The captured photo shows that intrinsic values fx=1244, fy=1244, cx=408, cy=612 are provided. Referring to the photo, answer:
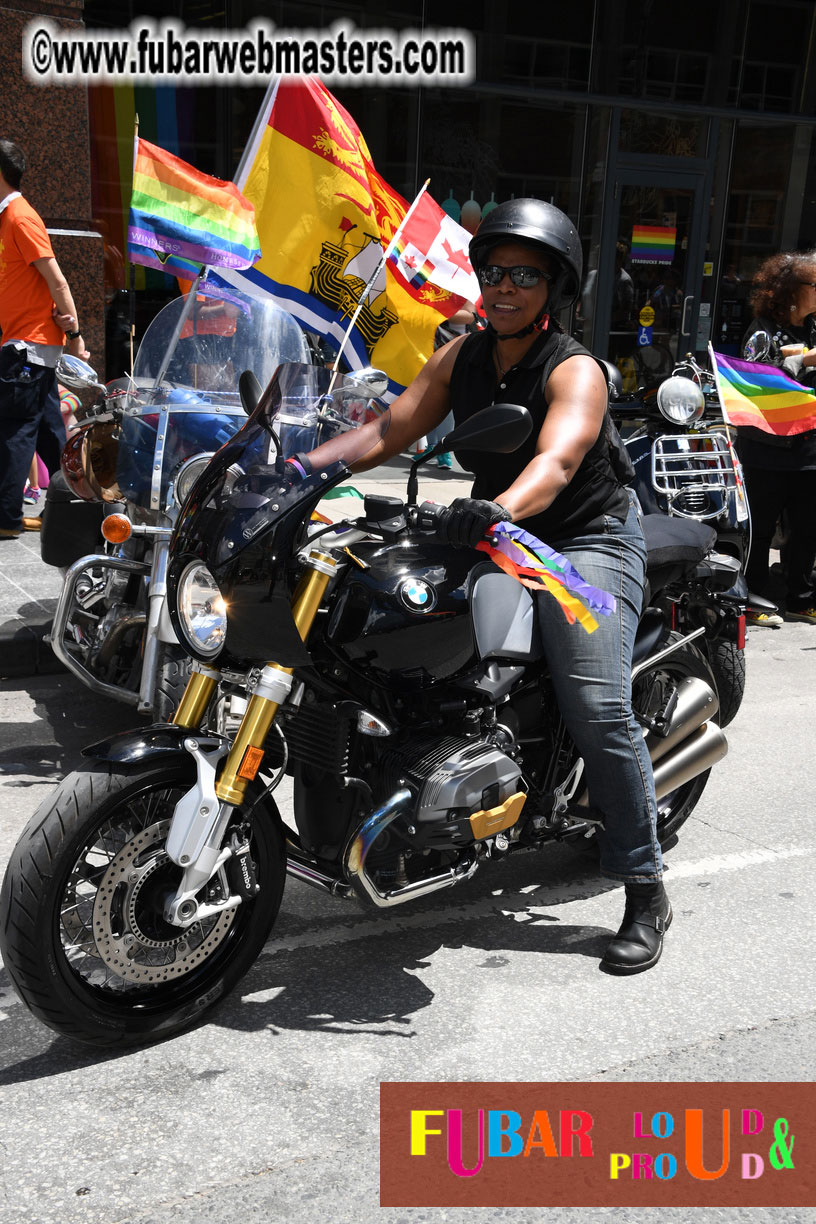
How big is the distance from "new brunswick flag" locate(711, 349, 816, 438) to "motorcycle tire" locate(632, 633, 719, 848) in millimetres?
2760

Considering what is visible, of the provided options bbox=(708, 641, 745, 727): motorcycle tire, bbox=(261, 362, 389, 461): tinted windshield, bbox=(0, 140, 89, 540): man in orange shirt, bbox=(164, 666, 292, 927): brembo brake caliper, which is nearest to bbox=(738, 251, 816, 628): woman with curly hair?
bbox=(708, 641, 745, 727): motorcycle tire

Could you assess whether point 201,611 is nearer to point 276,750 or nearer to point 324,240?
point 276,750

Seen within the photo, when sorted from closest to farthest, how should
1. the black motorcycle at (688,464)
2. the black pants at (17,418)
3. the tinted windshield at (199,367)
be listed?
1. the tinted windshield at (199,367)
2. the black motorcycle at (688,464)
3. the black pants at (17,418)

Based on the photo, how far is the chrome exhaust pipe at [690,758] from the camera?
3.86m

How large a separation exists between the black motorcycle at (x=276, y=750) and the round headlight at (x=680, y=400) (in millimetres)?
3010

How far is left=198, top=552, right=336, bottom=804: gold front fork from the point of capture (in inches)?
111

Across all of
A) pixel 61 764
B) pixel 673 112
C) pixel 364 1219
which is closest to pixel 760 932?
pixel 364 1219

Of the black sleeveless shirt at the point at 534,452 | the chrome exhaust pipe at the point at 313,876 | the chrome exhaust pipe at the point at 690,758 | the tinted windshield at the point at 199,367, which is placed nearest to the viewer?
the chrome exhaust pipe at the point at 313,876

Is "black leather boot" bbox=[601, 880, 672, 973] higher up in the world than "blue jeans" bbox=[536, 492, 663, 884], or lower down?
lower down

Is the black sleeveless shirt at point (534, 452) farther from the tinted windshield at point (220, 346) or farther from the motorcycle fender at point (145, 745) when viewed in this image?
the tinted windshield at point (220, 346)

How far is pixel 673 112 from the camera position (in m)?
13.6

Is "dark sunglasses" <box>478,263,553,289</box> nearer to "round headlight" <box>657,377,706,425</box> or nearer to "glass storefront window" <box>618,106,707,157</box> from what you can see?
"round headlight" <box>657,377,706,425</box>

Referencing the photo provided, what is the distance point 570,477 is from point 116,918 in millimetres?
1545

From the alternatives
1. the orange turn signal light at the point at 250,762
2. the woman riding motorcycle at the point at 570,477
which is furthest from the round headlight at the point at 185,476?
the orange turn signal light at the point at 250,762
